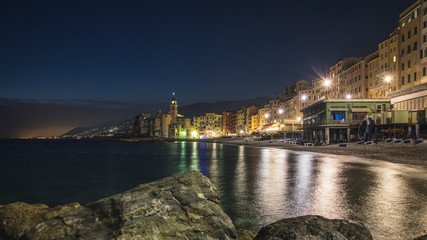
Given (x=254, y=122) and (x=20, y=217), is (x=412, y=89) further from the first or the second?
(x=254, y=122)

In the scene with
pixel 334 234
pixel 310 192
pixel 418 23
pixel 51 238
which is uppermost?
pixel 418 23

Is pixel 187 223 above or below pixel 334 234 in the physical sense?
below

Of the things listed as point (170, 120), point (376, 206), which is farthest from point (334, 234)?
point (170, 120)

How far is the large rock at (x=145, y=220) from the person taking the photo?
21.4 feet

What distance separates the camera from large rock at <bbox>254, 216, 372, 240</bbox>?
537 centimetres

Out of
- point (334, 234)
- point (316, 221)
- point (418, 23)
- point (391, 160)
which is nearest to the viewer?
point (334, 234)

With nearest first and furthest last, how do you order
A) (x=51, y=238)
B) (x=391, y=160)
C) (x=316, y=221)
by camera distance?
(x=316, y=221) → (x=51, y=238) → (x=391, y=160)

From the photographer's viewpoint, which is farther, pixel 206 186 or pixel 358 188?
pixel 358 188

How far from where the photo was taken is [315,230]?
5.48m

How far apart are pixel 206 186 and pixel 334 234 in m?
5.17

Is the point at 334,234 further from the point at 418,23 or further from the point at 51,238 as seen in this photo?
the point at 418,23

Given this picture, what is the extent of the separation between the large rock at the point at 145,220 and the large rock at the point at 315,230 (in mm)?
1929

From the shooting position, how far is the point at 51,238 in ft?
21.6

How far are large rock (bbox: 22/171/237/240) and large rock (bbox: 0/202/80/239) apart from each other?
6.99 feet
